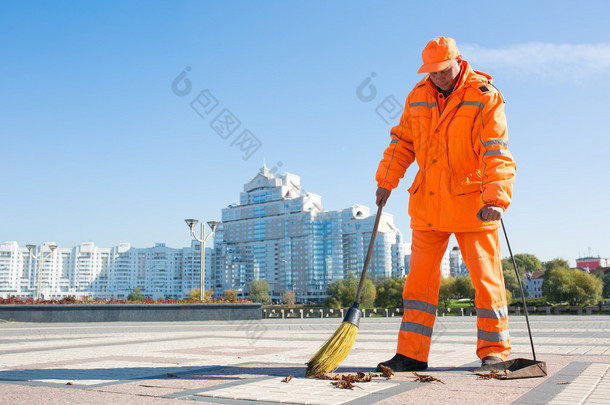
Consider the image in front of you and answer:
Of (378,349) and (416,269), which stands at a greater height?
(416,269)

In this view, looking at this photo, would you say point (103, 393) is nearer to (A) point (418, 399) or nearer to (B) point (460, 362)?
(A) point (418, 399)

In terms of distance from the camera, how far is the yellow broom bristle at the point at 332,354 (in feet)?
12.3

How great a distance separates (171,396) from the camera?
3.00 m

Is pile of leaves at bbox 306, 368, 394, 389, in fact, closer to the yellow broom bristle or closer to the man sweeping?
the yellow broom bristle

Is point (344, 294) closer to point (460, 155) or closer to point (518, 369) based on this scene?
point (460, 155)

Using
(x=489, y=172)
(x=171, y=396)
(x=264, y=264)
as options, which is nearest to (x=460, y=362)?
(x=489, y=172)

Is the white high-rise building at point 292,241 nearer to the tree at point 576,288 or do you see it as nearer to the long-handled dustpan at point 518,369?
the tree at point 576,288

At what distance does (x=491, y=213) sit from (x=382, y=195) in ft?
3.44

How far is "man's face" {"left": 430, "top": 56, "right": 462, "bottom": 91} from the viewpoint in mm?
4080

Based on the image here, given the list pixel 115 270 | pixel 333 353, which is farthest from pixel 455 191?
pixel 115 270

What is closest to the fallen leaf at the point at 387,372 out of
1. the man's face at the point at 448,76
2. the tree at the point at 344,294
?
the man's face at the point at 448,76

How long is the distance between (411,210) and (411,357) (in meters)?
1.15

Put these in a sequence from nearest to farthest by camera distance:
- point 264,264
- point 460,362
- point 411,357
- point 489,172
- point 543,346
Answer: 1. point 489,172
2. point 411,357
3. point 460,362
4. point 543,346
5. point 264,264

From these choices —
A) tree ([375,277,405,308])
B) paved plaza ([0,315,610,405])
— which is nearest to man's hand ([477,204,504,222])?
paved plaza ([0,315,610,405])
